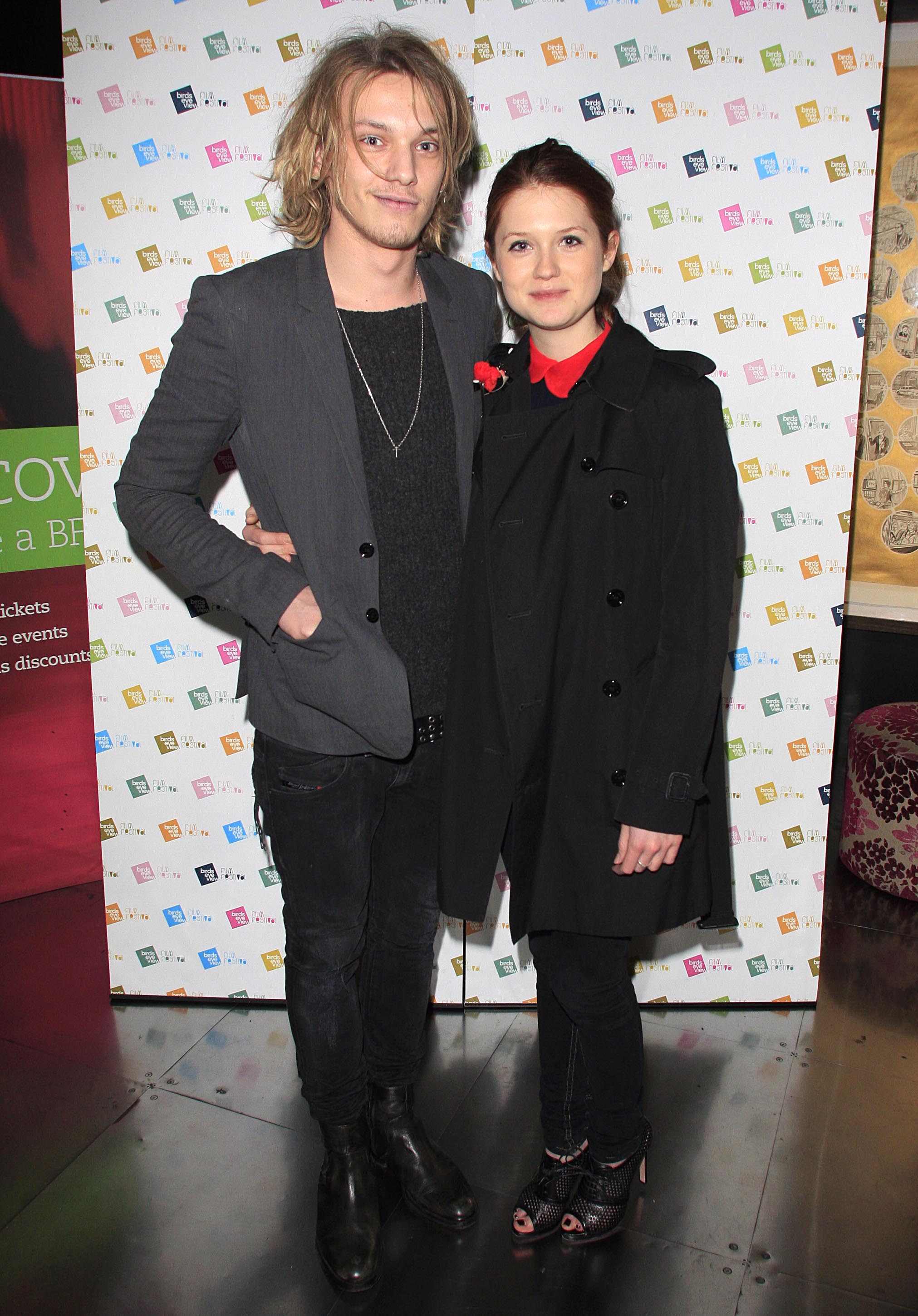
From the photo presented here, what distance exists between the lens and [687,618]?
5.22 ft

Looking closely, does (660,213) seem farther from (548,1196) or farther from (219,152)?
(548,1196)

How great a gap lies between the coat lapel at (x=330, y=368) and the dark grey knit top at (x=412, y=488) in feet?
0.10

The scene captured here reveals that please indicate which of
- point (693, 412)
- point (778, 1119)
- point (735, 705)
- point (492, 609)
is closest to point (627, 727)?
point (492, 609)

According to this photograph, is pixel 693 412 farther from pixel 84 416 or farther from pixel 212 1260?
pixel 212 1260

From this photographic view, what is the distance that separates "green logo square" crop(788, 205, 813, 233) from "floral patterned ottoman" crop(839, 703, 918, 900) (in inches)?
65.1

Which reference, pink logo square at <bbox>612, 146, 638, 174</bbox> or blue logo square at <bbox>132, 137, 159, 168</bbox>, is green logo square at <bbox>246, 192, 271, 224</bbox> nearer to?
blue logo square at <bbox>132, 137, 159, 168</bbox>

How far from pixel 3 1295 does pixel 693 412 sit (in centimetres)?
193

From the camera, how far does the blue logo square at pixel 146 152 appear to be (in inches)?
90.3

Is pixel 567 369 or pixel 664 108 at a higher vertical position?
pixel 664 108

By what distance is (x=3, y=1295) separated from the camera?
1.85 metres

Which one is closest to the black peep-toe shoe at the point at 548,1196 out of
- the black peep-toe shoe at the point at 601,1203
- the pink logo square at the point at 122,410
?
the black peep-toe shoe at the point at 601,1203

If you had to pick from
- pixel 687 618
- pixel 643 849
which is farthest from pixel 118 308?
pixel 643 849

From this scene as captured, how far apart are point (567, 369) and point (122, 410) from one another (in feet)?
3.96

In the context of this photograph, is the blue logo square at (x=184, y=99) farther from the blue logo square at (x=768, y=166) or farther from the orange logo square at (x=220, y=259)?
the blue logo square at (x=768, y=166)
